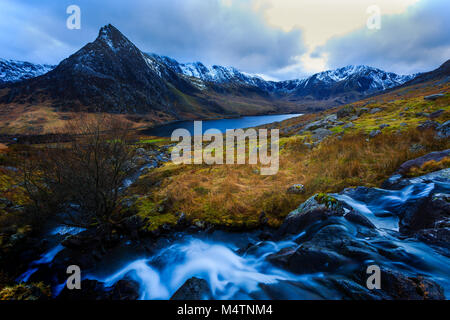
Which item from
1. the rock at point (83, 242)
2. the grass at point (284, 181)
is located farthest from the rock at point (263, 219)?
the rock at point (83, 242)

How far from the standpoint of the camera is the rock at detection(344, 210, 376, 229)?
576cm

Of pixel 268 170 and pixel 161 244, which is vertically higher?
pixel 268 170

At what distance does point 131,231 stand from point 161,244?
5.53ft

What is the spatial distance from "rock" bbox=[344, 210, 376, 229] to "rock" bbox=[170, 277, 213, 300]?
4963 mm

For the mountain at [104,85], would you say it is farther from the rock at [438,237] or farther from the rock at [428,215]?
the rock at [438,237]

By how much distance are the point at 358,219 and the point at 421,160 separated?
5.01 m

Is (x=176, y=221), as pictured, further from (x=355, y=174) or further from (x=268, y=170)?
(x=355, y=174)

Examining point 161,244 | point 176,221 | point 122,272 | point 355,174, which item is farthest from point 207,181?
point 355,174

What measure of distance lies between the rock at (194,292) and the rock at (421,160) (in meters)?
9.09

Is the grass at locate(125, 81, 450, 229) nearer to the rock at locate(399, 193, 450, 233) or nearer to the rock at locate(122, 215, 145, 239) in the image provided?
the rock at locate(122, 215, 145, 239)

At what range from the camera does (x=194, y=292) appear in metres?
4.71

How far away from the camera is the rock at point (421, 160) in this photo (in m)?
7.44

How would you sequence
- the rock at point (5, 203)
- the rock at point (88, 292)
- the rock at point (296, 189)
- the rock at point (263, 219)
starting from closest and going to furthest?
the rock at point (88, 292) → the rock at point (263, 219) → the rock at point (296, 189) → the rock at point (5, 203)
